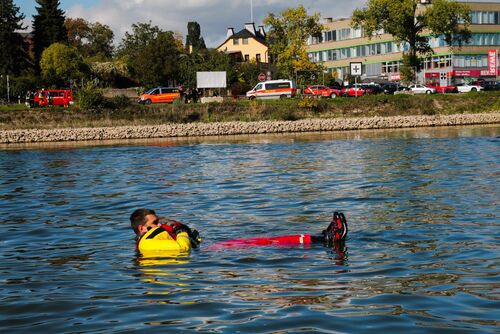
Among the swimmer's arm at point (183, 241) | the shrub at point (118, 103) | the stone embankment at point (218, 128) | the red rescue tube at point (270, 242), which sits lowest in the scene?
the red rescue tube at point (270, 242)

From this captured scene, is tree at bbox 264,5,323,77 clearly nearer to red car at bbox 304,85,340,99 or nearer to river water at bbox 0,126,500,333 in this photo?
red car at bbox 304,85,340,99

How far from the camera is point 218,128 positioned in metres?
51.2

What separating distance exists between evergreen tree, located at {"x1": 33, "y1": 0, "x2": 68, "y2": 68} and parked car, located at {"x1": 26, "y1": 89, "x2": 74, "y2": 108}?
962 inches

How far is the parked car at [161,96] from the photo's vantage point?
61466mm

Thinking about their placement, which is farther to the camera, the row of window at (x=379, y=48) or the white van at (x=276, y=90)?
the row of window at (x=379, y=48)

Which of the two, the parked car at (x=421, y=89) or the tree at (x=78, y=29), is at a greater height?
the tree at (x=78, y=29)

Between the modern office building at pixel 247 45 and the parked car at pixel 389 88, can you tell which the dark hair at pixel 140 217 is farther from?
the modern office building at pixel 247 45

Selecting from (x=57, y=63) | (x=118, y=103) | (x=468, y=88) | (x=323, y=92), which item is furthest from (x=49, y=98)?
(x=468, y=88)

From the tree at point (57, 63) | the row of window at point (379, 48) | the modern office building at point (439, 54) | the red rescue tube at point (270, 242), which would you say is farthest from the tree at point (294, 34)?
the red rescue tube at point (270, 242)

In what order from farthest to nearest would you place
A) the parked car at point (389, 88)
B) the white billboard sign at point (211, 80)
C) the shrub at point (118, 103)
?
1. the parked car at point (389, 88)
2. the white billboard sign at point (211, 80)
3. the shrub at point (118, 103)

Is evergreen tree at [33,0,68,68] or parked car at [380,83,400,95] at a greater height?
evergreen tree at [33,0,68,68]

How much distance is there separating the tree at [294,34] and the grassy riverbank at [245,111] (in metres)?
24.0

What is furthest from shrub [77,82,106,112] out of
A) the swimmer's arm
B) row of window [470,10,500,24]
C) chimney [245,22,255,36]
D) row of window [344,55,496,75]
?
chimney [245,22,255,36]

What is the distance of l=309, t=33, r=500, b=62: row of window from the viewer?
10125 centimetres
